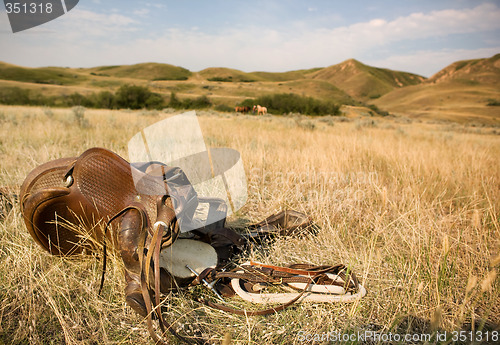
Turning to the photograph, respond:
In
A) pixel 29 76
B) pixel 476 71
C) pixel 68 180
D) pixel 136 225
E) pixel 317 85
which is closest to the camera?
pixel 136 225

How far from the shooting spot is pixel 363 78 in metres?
111

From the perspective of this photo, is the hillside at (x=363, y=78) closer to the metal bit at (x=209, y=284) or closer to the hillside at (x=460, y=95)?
the hillside at (x=460, y=95)

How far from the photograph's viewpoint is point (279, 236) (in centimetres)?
205

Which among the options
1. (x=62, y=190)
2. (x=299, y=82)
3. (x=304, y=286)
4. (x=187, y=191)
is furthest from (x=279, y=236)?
(x=299, y=82)

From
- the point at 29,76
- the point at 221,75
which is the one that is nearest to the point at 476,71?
the point at 221,75

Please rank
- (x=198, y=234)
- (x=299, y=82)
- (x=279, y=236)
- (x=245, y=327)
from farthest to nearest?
(x=299, y=82), (x=279, y=236), (x=198, y=234), (x=245, y=327)

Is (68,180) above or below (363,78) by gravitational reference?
below

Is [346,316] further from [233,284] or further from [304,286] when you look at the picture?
[233,284]

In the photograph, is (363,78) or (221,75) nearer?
(221,75)

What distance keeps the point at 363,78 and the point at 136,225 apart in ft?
420

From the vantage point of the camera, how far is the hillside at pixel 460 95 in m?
47.5

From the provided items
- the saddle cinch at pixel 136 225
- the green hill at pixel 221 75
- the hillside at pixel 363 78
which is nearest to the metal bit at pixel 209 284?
the saddle cinch at pixel 136 225

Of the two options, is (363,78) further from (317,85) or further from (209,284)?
(209,284)

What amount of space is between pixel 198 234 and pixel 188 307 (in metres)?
0.46
